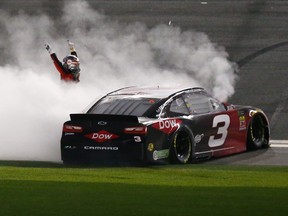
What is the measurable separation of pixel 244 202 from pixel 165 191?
1338mm

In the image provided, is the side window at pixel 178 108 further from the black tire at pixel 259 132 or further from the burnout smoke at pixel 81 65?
the burnout smoke at pixel 81 65

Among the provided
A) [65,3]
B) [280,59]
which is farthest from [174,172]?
[65,3]

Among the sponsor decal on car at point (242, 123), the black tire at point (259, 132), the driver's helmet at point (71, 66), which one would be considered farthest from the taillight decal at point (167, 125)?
the driver's helmet at point (71, 66)

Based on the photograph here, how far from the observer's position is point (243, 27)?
31328 millimetres

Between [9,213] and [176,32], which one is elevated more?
[176,32]

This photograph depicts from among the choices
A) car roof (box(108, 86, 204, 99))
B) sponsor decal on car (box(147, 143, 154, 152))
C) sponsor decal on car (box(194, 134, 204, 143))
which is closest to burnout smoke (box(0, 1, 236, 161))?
car roof (box(108, 86, 204, 99))

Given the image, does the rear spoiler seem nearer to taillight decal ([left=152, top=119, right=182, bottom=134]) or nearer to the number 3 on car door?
taillight decal ([left=152, top=119, right=182, bottom=134])

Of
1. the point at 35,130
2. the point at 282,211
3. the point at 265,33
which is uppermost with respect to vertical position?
the point at 265,33

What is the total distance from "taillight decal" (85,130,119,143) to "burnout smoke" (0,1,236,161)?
1446 millimetres

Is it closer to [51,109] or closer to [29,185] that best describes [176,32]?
[51,109]

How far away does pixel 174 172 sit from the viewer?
58.0 feet

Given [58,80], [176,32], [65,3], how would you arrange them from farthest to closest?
[65,3]
[176,32]
[58,80]

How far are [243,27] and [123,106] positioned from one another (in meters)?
12.5

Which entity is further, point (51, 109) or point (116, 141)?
point (51, 109)
